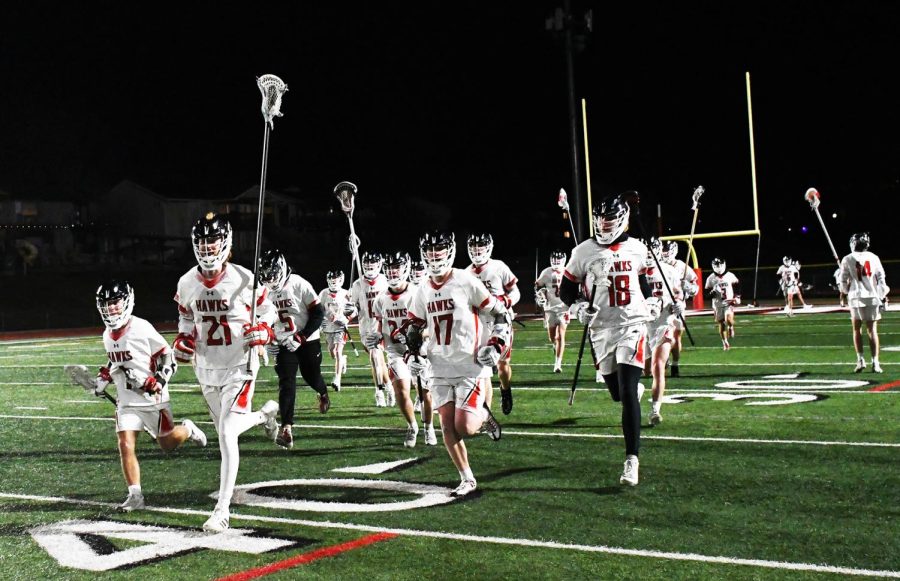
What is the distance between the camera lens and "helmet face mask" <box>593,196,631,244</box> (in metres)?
7.57

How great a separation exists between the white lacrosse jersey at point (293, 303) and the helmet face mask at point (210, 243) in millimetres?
2816

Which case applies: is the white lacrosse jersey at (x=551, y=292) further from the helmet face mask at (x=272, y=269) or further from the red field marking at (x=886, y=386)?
the helmet face mask at (x=272, y=269)

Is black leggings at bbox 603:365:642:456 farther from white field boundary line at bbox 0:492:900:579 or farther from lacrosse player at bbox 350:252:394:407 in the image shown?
lacrosse player at bbox 350:252:394:407

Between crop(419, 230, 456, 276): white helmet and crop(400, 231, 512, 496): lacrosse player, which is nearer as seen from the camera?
crop(400, 231, 512, 496): lacrosse player

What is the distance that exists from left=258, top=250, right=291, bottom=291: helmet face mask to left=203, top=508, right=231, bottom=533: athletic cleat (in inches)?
133

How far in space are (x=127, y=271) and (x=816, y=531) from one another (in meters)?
51.4

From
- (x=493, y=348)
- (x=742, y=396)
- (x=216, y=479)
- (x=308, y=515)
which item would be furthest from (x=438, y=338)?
(x=742, y=396)

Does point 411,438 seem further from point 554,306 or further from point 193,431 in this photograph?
point 554,306

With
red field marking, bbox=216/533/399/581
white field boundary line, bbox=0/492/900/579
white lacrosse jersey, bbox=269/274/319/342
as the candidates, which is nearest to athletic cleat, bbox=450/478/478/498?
white field boundary line, bbox=0/492/900/579

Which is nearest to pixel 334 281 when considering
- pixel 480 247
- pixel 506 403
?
pixel 480 247

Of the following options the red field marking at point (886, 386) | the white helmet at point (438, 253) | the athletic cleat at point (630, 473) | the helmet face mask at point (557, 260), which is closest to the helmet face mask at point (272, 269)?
the white helmet at point (438, 253)

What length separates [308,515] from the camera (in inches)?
Result: 252

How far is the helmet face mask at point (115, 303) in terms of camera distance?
23.6 ft

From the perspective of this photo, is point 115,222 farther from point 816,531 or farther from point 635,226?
point 816,531
